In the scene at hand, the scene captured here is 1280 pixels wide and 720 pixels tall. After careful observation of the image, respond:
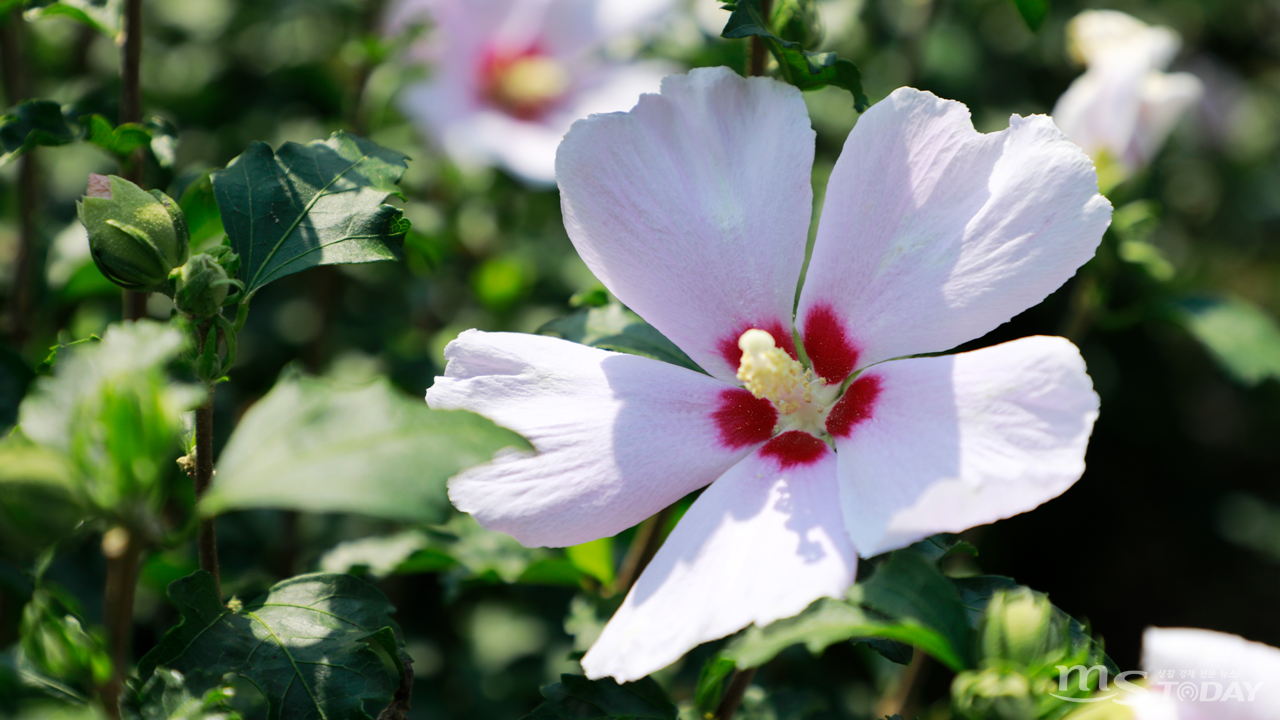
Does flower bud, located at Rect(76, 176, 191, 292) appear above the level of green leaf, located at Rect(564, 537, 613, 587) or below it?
above

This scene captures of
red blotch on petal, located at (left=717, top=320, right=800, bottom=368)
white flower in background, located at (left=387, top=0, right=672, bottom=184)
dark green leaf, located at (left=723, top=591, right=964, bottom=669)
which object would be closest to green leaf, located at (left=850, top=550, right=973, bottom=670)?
dark green leaf, located at (left=723, top=591, right=964, bottom=669)

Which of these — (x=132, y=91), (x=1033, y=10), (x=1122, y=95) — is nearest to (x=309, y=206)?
(x=132, y=91)

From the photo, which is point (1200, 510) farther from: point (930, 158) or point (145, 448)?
point (145, 448)

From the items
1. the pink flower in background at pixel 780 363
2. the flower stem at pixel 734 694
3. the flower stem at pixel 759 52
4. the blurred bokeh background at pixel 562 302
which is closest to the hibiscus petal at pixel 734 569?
the pink flower in background at pixel 780 363

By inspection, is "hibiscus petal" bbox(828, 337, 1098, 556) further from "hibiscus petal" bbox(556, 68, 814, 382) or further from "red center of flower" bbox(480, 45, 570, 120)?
"red center of flower" bbox(480, 45, 570, 120)

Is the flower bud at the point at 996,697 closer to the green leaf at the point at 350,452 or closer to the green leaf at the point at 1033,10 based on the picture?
the green leaf at the point at 350,452

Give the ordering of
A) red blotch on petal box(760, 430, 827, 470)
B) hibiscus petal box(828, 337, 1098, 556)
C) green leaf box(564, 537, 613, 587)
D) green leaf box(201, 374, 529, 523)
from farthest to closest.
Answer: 1. green leaf box(564, 537, 613, 587)
2. red blotch on petal box(760, 430, 827, 470)
3. hibiscus petal box(828, 337, 1098, 556)
4. green leaf box(201, 374, 529, 523)

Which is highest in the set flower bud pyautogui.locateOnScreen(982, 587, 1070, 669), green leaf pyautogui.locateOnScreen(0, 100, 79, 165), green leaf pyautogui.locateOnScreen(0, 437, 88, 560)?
green leaf pyautogui.locateOnScreen(0, 100, 79, 165)

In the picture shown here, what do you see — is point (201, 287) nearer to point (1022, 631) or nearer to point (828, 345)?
point (828, 345)
